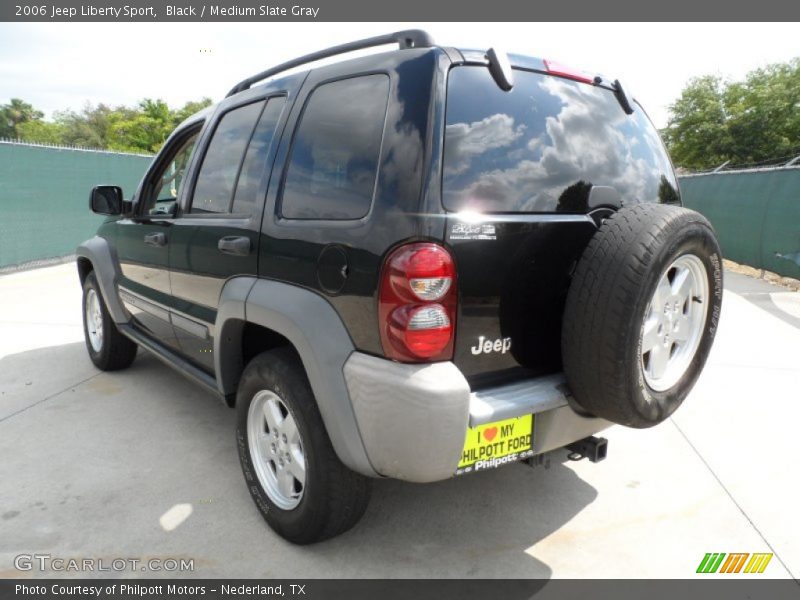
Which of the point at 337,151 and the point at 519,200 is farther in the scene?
the point at 337,151

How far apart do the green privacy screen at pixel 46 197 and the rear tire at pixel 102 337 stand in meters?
5.71

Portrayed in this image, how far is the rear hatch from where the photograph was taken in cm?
205

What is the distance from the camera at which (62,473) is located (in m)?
3.11

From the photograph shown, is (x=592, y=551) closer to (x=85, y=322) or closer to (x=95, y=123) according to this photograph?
(x=85, y=322)

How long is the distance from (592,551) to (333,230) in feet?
5.68


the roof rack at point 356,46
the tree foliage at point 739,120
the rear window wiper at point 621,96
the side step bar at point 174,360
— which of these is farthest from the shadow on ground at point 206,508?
the tree foliage at point 739,120

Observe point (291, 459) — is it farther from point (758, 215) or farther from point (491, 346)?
point (758, 215)

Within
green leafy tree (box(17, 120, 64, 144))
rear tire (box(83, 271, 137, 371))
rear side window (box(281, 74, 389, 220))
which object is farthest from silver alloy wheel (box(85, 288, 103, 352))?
green leafy tree (box(17, 120, 64, 144))

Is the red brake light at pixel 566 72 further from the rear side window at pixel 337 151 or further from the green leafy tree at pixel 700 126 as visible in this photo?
the green leafy tree at pixel 700 126

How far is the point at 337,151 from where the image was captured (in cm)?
231

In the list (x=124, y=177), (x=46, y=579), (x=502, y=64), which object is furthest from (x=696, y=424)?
(x=124, y=177)

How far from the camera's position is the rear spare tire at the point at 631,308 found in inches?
81.7

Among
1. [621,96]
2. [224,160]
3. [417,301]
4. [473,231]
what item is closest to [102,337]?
[224,160]

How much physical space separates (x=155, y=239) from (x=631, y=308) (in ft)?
8.89
